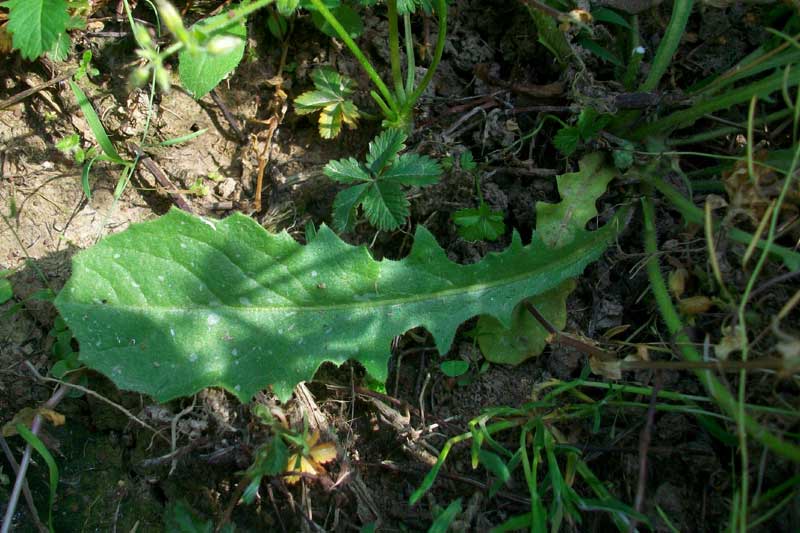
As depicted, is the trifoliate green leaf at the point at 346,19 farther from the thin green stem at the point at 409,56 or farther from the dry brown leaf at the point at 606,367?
the dry brown leaf at the point at 606,367

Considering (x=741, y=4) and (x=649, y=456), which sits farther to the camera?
(x=741, y=4)

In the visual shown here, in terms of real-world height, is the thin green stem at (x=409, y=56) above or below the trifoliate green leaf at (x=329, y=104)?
above

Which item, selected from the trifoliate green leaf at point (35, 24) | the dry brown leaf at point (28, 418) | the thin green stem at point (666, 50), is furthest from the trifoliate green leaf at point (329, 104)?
the dry brown leaf at point (28, 418)

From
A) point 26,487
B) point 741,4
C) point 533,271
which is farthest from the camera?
point 741,4

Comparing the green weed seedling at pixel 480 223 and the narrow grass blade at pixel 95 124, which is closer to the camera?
the green weed seedling at pixel 480 223

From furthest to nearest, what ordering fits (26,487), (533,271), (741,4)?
1. (741,4)
2. (533,271)
3. (26,487)

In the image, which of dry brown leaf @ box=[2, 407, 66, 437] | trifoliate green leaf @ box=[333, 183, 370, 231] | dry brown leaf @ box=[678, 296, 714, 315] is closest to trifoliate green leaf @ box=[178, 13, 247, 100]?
trifoliate green leaf @ box=[333, 183, 370, 231]

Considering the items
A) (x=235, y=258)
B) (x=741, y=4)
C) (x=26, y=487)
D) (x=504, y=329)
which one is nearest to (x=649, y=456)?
(x=504, y=329)

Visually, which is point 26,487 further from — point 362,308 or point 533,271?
point 533,271
